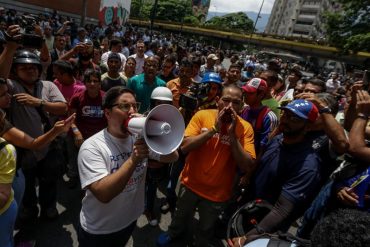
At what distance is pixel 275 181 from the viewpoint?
97.0 inches

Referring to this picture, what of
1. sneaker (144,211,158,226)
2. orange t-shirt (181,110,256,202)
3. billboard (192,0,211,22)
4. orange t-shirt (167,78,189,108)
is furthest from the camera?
billboard (192,0,211,22)

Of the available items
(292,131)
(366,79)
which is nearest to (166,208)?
(292,131)

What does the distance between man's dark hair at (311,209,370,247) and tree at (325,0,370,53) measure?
2067 cm

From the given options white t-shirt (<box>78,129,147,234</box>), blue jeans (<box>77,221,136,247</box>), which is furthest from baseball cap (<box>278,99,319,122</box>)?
blue jeans (<box>77,221,136,247</box>)

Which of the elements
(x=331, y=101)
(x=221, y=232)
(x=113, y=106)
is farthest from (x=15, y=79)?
(x=331, y=101)

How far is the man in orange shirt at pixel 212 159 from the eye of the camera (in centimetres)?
265

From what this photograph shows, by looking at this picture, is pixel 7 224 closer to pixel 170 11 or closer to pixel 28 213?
pixel 28 213

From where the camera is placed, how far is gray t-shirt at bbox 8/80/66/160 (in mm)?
2898

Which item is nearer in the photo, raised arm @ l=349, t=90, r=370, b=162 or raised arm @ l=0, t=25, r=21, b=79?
raised arm @ l=349, t=90, r=370, b=162

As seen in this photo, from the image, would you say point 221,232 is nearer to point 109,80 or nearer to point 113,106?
point 113,106

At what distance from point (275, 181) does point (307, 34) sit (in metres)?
95.5

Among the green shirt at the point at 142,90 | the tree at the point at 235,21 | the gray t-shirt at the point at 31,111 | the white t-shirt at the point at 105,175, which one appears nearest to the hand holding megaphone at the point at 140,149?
the white t-shirt at the point at 105,175

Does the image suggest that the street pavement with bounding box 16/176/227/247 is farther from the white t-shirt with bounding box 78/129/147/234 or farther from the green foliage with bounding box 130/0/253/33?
the green foliage with bounding box 130/0/253/33

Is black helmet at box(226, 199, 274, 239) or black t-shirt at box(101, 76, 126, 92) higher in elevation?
black helmet at box(226, 199, 274, 239)
